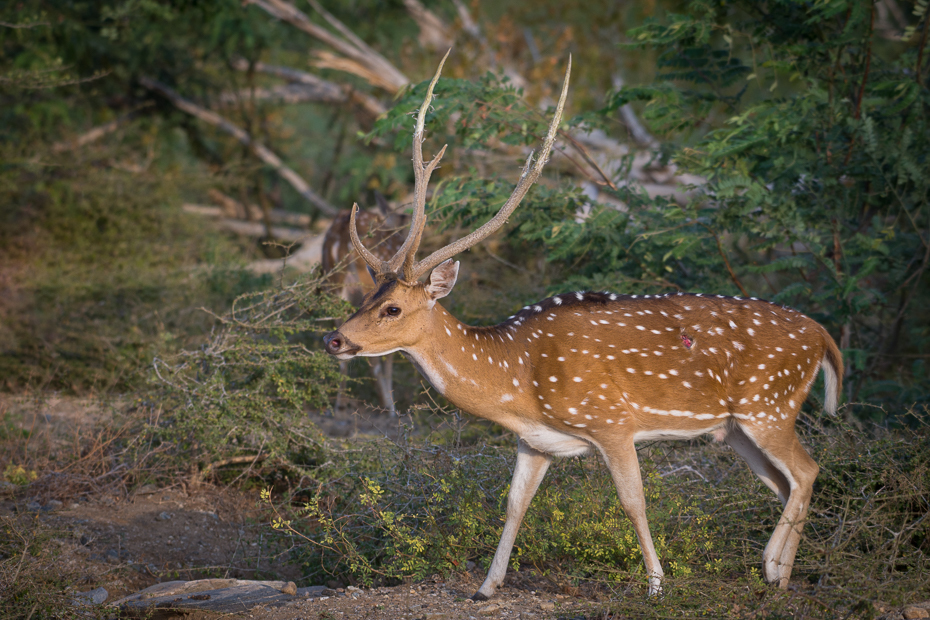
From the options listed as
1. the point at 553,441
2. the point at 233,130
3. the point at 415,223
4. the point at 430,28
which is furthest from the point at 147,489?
the point at 430,28

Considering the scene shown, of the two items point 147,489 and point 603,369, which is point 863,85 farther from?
point 147,489

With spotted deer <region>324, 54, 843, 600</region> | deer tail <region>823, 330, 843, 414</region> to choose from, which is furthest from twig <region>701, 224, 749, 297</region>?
spotted deer <region>324, 54, 843, 600</region>

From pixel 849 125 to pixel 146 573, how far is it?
23.4 feet

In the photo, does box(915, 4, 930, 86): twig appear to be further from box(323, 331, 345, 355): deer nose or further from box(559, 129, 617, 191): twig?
box(323, 331, 345, 355): deer nose

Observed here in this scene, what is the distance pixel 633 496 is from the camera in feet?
15.2

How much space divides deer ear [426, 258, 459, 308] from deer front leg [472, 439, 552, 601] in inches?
41.9

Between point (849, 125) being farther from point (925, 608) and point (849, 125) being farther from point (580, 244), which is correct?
point (925, 608)

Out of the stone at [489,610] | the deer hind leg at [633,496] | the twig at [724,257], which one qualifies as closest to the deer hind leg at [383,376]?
the twig at [724,257]

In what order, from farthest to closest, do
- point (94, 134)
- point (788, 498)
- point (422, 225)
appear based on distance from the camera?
point (94, 134), point (788, 498), point (422, 225)

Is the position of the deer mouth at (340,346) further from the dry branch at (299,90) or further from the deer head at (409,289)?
the dry branch at (299,90)

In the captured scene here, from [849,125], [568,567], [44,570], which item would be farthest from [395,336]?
[849,125]

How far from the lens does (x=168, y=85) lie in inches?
583

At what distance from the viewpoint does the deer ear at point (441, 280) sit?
4824 mm

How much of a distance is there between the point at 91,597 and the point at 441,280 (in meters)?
2.90
